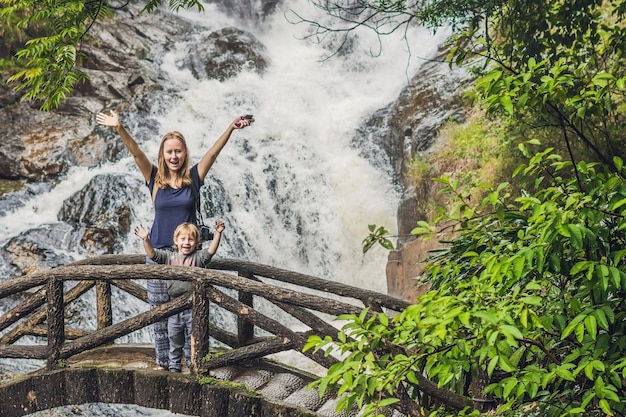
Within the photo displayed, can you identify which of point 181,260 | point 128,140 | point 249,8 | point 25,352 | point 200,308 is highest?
point 249,8

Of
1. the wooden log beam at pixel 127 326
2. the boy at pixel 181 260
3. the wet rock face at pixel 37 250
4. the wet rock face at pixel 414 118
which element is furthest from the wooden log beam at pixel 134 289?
the wet rock face at pixel 414 118

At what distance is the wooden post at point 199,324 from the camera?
6.06 metres

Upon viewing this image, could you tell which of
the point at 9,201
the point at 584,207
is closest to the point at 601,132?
the point at 584,207

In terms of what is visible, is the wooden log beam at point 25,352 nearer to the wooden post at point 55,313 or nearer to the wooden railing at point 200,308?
the wooden railing at point 200,308

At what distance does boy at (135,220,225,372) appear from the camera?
6.16m

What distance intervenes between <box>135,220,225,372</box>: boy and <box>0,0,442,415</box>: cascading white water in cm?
708

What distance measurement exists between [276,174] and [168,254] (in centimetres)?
918

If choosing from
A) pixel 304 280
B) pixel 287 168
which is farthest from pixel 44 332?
pixel 287 168

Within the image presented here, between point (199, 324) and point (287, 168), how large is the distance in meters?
9.68

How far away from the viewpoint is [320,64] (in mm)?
21016

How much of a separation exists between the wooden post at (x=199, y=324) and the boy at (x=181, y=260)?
0.15 metres

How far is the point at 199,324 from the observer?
611 cm

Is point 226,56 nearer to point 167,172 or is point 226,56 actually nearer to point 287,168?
point 287,168

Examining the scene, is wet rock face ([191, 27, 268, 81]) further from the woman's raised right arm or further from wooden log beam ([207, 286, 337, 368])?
wooden log beam ([207, 286, 337, 368])
